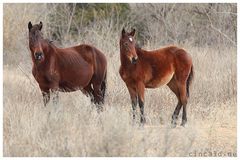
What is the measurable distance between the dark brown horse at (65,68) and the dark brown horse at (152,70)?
0.99 m

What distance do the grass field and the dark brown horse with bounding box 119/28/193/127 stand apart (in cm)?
45

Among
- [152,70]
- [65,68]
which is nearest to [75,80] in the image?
[65,68]

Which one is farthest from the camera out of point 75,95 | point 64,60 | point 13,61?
point 13,61

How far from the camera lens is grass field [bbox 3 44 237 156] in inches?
290

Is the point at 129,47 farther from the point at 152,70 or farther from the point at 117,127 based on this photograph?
the point at 117,127

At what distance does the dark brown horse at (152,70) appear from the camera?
29.7 ft

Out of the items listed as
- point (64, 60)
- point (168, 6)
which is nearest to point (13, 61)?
point (168, 6)

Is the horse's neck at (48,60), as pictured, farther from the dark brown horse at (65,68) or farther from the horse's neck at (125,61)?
the horse's neck at (125,61)

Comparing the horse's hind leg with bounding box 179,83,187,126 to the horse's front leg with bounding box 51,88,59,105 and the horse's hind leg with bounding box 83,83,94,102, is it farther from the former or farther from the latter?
the horse's front leg with bounding box 51,88,59,105

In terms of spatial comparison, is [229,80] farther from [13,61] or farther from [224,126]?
[13,61]

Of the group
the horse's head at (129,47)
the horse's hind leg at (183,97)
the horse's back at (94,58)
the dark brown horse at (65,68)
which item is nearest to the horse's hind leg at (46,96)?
the dark brown horse at (65,68)

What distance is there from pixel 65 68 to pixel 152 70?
150 cm

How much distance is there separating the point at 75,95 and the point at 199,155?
3.73 meters

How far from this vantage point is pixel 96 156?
727 centimetres
